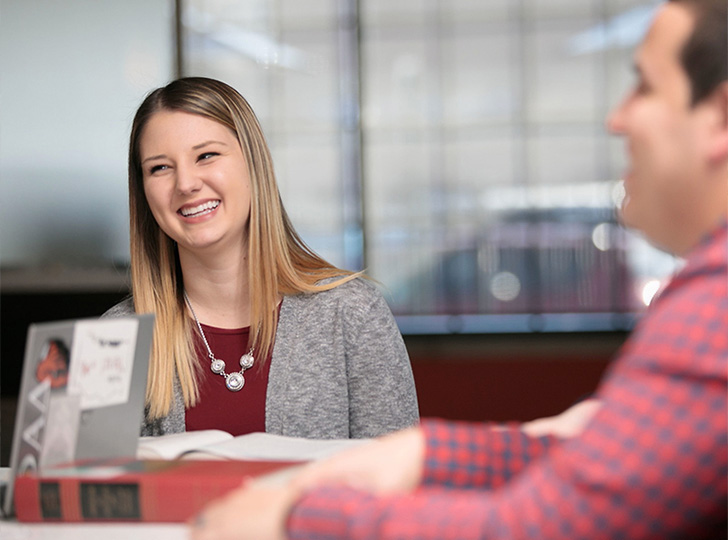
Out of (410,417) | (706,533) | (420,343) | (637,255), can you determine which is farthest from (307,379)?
(637,255)

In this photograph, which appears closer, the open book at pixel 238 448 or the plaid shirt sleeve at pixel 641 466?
the plaid shirt sleeve at pixel 641 466

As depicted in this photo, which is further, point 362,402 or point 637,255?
point 637,255

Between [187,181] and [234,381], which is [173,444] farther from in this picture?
[187,181]

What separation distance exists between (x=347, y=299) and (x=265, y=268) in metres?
0.18

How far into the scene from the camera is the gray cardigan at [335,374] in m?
1.64

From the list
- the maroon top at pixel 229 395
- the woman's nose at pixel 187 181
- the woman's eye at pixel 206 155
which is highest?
the woman's eye at pixel 206 155

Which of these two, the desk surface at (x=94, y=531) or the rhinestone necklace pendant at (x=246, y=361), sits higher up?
the rhinestone necklace pendant at (x=246, y=361)

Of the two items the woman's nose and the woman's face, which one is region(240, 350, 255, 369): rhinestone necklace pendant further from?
the woman's nose

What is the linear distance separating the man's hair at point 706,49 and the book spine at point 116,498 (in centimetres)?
62

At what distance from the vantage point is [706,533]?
67cm

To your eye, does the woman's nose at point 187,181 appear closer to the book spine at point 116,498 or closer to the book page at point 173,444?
the book page at point 173,444

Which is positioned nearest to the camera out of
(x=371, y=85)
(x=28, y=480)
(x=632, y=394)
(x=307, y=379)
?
(x=632, y=394)

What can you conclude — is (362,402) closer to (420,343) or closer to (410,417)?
(410,417)

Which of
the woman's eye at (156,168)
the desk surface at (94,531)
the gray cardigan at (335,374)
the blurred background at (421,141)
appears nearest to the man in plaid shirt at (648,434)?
the desk surface at (94,531)
